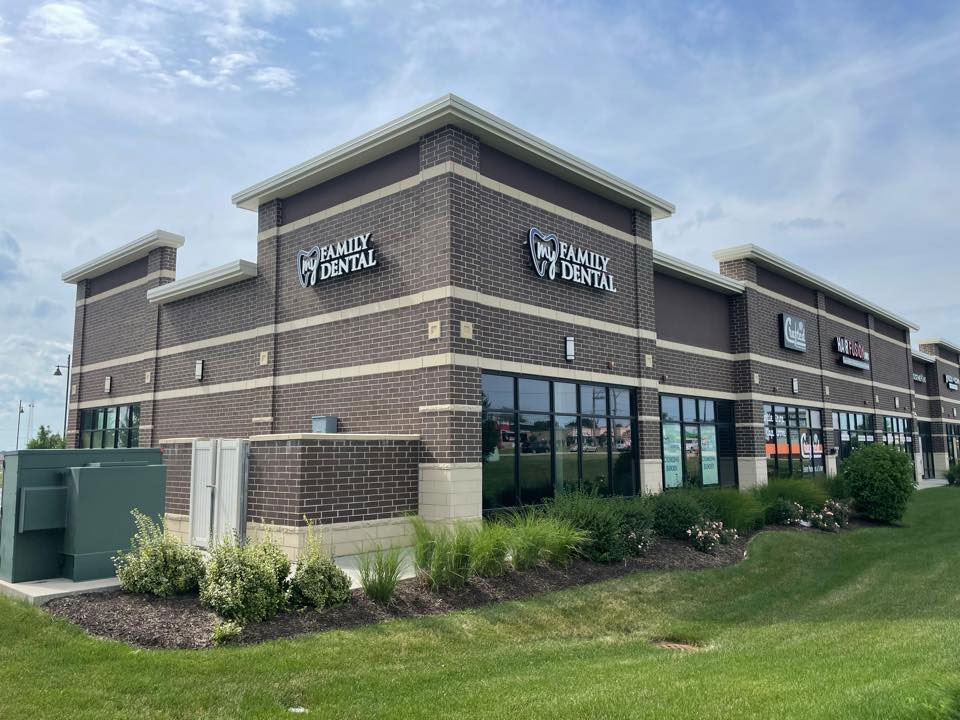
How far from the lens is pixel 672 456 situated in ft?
72.6

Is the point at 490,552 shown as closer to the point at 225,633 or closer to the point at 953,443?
the point at 225,633

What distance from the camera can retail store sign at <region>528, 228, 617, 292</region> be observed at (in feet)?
52.9

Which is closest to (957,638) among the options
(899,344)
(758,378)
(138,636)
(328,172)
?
(138,636)

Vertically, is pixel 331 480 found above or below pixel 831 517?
above

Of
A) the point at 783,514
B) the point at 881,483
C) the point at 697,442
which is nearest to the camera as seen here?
the point at 783,514

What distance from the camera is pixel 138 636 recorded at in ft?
25.4

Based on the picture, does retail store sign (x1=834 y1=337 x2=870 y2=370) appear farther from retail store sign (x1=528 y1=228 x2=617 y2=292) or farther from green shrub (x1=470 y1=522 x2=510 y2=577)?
green shrub (x1=470 y1=522 x2=510 y2=577)

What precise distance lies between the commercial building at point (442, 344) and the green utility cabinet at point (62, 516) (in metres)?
2.89

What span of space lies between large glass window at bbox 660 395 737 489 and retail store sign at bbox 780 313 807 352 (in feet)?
13.7

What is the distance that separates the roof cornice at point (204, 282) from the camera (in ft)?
62.4

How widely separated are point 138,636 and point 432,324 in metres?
7.97

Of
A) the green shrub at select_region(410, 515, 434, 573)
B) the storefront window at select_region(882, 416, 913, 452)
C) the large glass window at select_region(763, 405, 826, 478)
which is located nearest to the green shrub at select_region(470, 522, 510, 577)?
the green shrub at select_region(410, 515, 434, 573)

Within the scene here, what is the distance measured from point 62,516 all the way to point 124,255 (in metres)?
18.5

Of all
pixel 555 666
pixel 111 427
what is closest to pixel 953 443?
pixel 111 427
